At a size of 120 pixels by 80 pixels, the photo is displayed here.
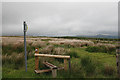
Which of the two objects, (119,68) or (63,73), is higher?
(119,68)

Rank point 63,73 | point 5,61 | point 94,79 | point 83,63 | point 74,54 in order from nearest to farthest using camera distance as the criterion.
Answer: point 94,79, point 63,73, point 83,63, point 5,61, point 74,54

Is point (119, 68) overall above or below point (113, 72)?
above

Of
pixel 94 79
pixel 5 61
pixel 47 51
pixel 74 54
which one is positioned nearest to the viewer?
pixel 94 79

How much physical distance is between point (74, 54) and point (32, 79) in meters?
4.03

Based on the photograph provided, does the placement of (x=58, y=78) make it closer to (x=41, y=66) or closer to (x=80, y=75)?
(x=80, y=75)

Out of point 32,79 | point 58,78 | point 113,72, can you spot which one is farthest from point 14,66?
point 113,72

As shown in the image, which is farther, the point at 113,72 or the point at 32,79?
the point at 113,72

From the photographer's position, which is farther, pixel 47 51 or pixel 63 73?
pixel 47 51

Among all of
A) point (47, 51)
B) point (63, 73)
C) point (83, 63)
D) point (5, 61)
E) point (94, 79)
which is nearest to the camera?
point (94, 79)

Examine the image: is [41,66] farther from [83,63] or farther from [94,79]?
[94,79]

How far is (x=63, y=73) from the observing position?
11.6 ft

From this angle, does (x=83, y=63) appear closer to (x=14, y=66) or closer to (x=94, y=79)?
(x=94, y=79)

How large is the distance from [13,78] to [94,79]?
2.99 metres

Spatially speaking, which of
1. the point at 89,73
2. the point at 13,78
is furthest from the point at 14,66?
the point at 89,73
